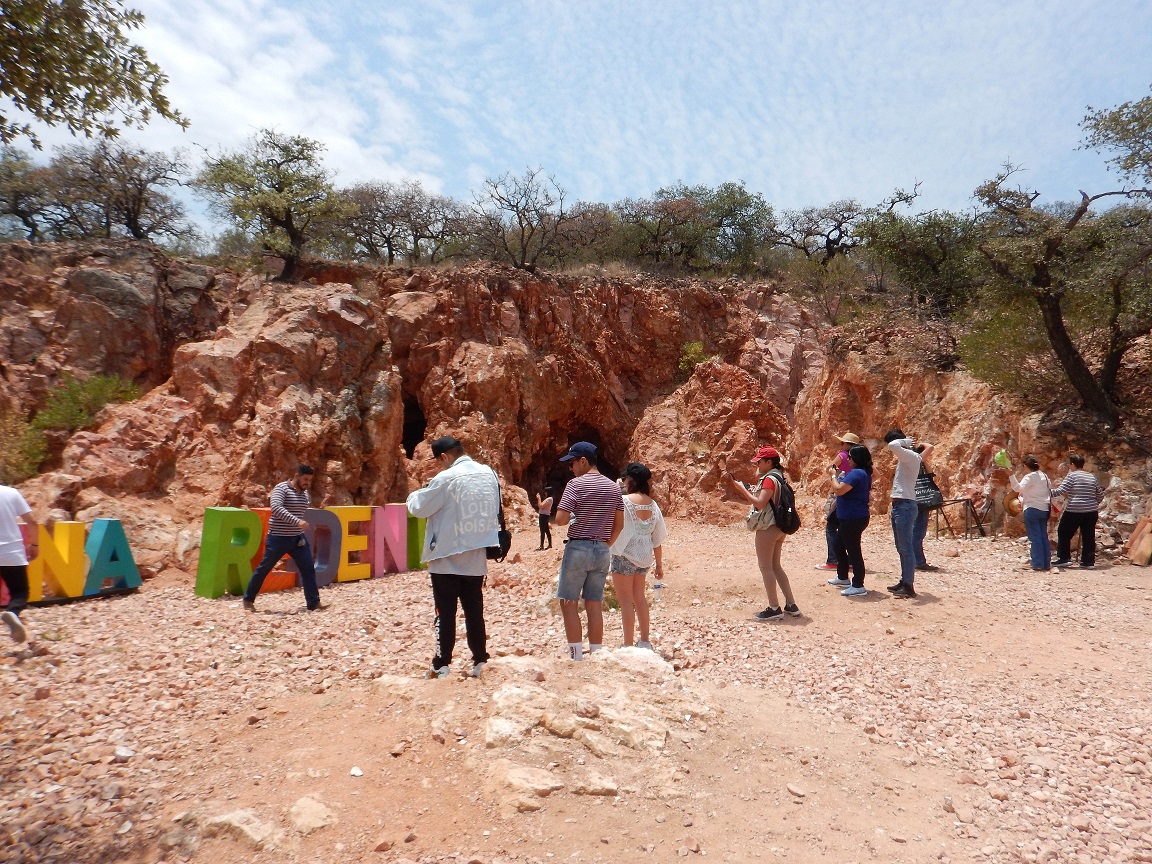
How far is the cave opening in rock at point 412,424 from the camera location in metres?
19.3

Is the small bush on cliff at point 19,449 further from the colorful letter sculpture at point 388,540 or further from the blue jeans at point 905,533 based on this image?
the blue jeans at point 905,533

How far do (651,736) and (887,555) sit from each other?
26.6 ft

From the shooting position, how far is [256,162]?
17203 millimetres

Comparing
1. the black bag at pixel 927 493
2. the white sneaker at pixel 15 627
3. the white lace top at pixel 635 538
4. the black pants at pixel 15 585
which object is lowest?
the white sneaker at pixel 15 627

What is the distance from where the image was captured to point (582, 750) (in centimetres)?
359

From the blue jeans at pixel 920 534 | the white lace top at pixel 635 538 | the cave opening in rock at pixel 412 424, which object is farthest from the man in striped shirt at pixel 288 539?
the cave opening in rock at pixel 412 424

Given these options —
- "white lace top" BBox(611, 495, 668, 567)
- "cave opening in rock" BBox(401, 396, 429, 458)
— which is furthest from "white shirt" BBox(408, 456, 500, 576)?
"cave opening in rock" BBox(401, 396, 429, 458)

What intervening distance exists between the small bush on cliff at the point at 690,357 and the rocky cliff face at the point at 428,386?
245mm

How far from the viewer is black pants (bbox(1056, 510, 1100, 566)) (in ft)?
30.5

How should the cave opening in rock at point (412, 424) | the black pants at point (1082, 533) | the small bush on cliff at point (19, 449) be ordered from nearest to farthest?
the black pants at point (1082, 533)
the small bush on cliff at point (19, 449)
the cave opening in rock at point (412, 424)

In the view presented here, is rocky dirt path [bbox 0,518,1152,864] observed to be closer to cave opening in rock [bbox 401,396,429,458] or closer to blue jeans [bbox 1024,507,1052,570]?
blue jeans [bbox 1024,507,1052,570]

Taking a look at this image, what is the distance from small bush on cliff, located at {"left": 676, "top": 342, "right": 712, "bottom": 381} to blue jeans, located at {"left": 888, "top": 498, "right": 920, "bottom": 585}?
1347cm

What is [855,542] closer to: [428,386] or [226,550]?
[226,550]

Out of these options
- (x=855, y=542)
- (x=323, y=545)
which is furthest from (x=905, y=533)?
(x=323, y=545)
